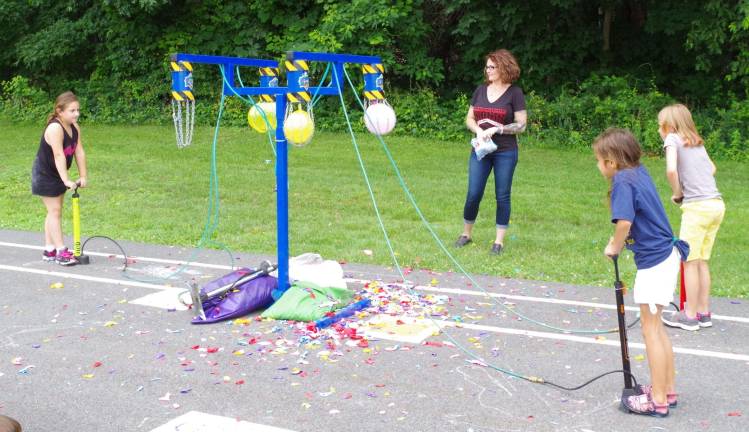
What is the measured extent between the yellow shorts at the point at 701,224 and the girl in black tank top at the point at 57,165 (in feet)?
17.3

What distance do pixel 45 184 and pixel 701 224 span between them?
5768mm

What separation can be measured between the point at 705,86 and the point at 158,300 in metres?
16.1

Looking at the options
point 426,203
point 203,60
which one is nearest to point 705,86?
point 426,203

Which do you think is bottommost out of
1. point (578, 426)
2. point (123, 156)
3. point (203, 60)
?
point (578, 426)

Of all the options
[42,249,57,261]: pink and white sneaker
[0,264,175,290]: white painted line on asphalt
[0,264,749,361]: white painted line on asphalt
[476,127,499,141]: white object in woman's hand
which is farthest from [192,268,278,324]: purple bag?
[476,127,499,141]: white object in woman's hand

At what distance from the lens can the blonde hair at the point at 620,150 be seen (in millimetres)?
4246

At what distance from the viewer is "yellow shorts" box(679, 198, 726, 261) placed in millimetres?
5707

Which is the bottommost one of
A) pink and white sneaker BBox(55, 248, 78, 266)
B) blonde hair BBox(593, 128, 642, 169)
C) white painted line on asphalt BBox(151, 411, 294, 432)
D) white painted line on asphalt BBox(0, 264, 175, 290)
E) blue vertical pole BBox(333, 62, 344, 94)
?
white painted line on asphalt BBox(151, 411, 294, 432)

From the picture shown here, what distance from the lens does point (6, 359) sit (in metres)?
5.29

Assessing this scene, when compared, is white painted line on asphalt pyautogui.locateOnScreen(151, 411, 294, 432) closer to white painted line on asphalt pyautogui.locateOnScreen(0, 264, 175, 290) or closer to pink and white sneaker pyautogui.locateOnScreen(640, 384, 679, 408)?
pink and white sneaker pyautogui.locateOnScreen(640, 384, 679, 408)

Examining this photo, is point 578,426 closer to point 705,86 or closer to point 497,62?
point 497,62

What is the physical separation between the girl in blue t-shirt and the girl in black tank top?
523cm

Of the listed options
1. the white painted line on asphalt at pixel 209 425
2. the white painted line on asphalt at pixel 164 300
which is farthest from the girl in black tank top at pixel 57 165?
the white painted line on asphalt at pixel 209 425

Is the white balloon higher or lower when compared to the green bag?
higher
